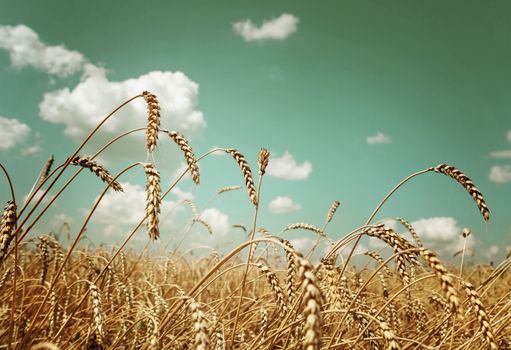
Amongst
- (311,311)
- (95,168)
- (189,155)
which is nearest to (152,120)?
(189,155)

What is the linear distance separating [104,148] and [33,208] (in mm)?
551

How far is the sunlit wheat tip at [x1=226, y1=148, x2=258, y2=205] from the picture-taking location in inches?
82.1

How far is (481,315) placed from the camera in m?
1.61

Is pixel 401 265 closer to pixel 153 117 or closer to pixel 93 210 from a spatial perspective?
pixel 153 117

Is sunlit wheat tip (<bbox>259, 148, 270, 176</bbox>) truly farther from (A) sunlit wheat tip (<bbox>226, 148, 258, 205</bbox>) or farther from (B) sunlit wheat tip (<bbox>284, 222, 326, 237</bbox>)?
(B) sunlit wheat tip (<bbox>284, 222, 326, 237</bbox>)

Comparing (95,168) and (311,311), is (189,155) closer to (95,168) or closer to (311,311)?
(95,168)

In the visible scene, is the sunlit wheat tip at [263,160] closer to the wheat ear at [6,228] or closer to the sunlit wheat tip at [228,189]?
the wheat ear at [6,228]

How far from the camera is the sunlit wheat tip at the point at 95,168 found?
7.13ft

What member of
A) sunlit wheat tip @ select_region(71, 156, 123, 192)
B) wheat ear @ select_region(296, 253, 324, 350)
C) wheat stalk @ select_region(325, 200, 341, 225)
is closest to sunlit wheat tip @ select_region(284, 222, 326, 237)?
wheat stalk @ select_region(325, 200, 341, 225)

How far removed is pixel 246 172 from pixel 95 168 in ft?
2.87

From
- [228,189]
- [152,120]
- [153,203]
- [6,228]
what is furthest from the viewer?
[228,189]

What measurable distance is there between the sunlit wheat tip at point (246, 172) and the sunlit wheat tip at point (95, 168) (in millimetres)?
701

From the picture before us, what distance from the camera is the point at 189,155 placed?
2.23 meters

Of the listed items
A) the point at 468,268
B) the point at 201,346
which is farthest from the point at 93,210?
the point at 468,268
